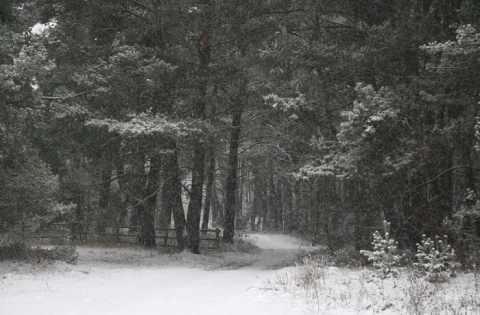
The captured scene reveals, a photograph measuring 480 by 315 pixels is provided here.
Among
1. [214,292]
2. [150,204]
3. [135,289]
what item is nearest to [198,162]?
[150,204]

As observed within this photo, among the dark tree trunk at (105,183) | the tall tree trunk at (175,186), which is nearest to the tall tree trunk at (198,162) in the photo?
the tall tree trunk at (175,186)

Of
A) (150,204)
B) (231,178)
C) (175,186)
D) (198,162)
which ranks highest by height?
(198,162)

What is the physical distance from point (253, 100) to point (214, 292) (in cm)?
→ 828

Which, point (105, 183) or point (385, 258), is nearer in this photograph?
point (385, 258)

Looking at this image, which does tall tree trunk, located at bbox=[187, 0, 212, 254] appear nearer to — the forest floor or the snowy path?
the snowy path

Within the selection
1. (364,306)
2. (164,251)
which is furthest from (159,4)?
(364,306)

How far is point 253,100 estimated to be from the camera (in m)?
16.4

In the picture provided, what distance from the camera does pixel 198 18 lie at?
52.3 ft

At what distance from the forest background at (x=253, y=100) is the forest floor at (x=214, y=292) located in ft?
6.25

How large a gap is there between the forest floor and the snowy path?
2 cm

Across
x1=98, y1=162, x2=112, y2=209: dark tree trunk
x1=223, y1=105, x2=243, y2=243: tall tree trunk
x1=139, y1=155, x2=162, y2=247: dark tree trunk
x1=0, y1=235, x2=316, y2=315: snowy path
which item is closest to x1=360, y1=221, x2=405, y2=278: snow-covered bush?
x1=0, y1=235, x2=316, y2=315: snowy path

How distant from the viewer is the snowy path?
8062 mm

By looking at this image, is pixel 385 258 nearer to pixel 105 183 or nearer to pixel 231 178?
pixel 105 183

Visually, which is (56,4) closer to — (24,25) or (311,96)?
(24,25)
